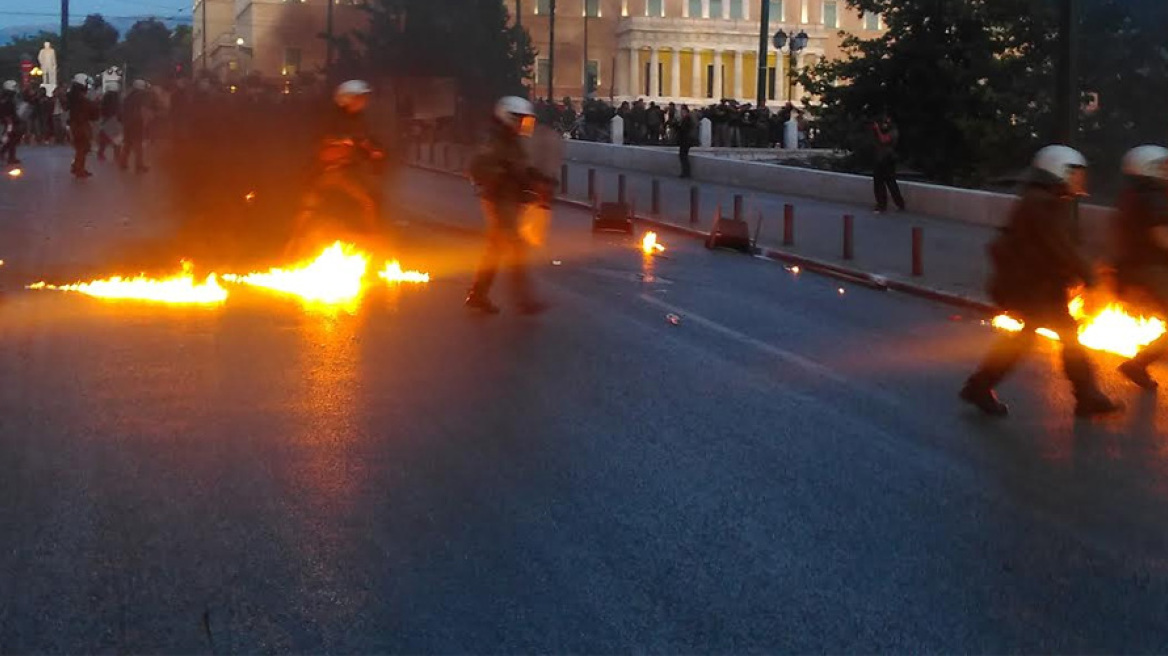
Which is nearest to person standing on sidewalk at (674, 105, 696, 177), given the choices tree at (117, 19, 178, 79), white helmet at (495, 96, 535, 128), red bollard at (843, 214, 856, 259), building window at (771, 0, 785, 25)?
red bollard at (843, 214, 856, 259)

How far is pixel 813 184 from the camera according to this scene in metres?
30.0

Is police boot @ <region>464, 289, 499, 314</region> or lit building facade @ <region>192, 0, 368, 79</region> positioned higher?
lit building facade @ <region>192, 0, 368, 79</region>

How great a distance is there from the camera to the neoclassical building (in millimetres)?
93938

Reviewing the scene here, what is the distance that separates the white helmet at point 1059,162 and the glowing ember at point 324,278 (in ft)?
22.7

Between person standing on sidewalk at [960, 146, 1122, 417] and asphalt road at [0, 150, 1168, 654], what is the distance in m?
0.34

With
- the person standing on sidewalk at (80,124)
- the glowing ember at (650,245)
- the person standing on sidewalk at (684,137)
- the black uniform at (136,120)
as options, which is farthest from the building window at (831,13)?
the glowing ember at (650,245)

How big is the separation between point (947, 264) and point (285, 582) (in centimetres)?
1431

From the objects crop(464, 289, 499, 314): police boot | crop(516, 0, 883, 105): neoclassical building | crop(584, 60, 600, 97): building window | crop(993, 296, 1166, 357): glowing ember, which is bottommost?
crop(993, 296, 1166, 357): glowing ember

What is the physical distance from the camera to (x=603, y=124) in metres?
51.9

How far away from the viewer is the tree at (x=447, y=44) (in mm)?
43281

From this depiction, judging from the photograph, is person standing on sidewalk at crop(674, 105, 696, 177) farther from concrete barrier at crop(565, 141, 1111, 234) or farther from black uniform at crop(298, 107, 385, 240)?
black uniform at crop(298, 107, 385, 240)

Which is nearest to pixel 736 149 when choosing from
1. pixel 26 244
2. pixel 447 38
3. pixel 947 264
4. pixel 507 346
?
pixel 447 38

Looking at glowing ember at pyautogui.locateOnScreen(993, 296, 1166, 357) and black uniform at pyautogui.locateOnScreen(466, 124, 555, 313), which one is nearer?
glowing ember at pyautogui.locateOnScreen(993, 296, 1166, 357)

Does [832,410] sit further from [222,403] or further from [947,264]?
[947,264]
